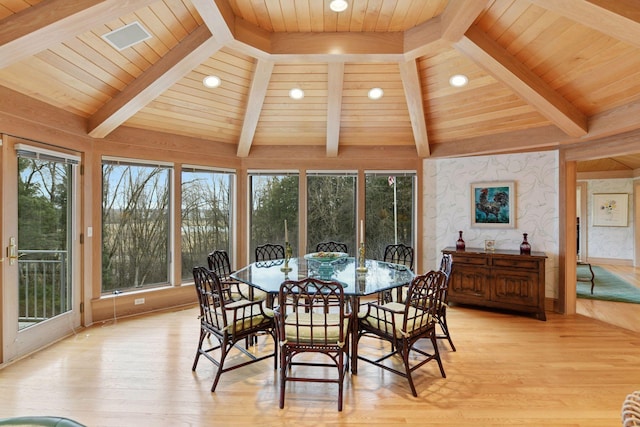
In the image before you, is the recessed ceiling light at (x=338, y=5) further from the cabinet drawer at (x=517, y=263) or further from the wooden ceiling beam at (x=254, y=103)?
the cabinet drawer at (x=517, y=263)

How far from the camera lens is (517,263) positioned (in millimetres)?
4301

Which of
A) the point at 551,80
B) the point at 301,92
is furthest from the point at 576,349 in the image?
the point at 301,92

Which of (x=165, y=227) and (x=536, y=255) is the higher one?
(x=165, y=227)

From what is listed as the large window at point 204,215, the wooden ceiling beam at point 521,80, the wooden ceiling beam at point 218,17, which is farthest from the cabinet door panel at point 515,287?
the wooden ceiling beam at point 218,17

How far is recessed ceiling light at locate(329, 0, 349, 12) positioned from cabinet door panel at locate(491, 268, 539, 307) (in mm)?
3693

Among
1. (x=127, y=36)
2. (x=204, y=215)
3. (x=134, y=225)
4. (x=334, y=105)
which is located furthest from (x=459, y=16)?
(x=134, y=225)

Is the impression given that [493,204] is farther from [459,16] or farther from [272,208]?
[272,208]

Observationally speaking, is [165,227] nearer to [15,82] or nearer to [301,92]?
[15,82]

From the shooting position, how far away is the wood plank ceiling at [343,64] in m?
2.50

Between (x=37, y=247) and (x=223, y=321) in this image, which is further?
(x=37, y=247)

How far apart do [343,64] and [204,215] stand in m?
3.00

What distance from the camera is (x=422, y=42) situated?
10.3ft

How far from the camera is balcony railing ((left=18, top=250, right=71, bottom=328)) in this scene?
3.29 metres

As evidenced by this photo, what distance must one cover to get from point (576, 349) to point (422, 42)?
3434 mm
